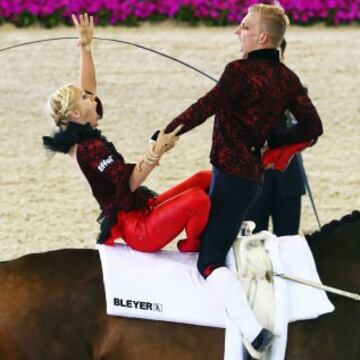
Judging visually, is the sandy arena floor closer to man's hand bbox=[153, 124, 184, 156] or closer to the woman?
the woman

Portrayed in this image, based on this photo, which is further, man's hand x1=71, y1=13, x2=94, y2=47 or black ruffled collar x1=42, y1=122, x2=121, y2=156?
man's hand x1=71, y1=13, x2=94, y2=47

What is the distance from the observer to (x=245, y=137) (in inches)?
145

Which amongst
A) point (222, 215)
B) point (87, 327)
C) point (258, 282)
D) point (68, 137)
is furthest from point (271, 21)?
point (87, 327)

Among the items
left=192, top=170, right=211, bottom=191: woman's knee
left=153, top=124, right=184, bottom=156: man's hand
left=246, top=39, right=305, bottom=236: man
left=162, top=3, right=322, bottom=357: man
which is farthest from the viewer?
left=246, top=39, right=305, bottom=236: man

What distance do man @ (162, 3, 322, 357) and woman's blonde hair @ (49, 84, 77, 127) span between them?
507 millimetres

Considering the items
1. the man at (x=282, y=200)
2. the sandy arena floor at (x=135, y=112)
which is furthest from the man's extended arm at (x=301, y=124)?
the sandy arena floor at (x=135, y=112)

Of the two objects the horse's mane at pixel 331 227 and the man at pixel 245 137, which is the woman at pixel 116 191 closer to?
the man at pixel 245 137

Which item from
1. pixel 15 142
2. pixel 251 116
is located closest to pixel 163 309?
pixel 251 116

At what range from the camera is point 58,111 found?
146 inches

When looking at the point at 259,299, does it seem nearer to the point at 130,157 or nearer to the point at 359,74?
the point at 130,157

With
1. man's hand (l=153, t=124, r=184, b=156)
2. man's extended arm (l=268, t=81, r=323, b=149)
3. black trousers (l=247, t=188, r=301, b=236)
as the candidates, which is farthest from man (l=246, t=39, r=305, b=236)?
man's hand (l=153, t=124, r=184, b=156)

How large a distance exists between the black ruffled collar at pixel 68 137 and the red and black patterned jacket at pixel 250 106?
40 cm

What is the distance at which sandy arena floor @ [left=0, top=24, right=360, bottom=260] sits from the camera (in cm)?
759

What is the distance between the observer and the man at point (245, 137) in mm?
3641
